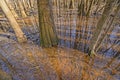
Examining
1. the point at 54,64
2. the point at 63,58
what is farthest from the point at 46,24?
the point at 54,64

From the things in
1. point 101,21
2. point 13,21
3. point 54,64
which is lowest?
point 54,64

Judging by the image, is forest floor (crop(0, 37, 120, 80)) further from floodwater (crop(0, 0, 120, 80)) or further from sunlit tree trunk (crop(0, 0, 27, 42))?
sunlit tree trunk (crop(0, 0, 27, 42))

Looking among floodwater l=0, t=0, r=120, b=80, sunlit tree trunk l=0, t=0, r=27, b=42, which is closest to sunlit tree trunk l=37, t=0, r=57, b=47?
floodwater l=0, t=0, r=120, b=80

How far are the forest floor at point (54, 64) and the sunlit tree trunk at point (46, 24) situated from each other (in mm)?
307

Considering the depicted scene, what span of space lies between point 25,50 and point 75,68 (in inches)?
100

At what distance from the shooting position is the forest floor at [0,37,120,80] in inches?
232

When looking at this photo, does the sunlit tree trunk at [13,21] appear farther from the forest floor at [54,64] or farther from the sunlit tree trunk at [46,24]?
the sunlit tree trunk at [46,24]

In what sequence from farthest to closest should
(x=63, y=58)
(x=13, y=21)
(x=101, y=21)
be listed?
1. (x=13, y=21)
2. (x=63, y=58)
3. (x=101, y=21)

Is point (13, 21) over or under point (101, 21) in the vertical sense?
under

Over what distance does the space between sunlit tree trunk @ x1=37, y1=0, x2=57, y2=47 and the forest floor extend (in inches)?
12.1

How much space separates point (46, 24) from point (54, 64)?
161cm

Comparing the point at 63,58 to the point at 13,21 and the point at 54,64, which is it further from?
the point at 13,21

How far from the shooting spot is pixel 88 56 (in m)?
6.83

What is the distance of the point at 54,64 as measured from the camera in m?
6.68
